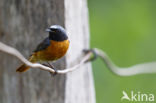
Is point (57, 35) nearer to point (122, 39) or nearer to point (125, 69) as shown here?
point (125, 69)

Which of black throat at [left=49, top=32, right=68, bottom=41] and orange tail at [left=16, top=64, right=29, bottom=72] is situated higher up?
black throat at [left=49, top=32, right=68, bottom=41]

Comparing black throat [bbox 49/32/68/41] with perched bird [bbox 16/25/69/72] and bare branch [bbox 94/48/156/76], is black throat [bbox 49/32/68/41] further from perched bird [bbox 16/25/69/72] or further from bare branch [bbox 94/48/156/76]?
bare branch [bbox 94/48/156/76]

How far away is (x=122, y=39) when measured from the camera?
639 centimetres

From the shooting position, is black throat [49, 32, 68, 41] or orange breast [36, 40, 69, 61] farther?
black throat [49, 32, 68, 41]

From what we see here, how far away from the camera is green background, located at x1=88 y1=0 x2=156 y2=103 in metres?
5.76

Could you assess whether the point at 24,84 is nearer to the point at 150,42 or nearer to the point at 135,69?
the point at 135,69

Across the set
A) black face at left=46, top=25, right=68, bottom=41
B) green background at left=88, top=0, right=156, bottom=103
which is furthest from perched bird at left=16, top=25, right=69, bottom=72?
green background at left=88, top=0, right=156, bottom=103

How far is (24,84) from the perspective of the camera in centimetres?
258

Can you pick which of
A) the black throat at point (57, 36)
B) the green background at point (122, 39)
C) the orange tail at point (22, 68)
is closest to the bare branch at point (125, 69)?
the black throat at point (57, 36)

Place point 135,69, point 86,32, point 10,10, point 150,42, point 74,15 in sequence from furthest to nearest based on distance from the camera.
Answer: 1. point 150,42
2. point 135,69
3. point 86,32
4. point 74,15
5. point 10,10

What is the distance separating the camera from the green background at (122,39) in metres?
5.76

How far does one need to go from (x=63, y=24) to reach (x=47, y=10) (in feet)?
0.38

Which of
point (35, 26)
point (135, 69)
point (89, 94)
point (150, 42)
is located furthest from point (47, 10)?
point (150, 42)

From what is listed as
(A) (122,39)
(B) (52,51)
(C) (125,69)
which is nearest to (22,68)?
(B) (52,51)
